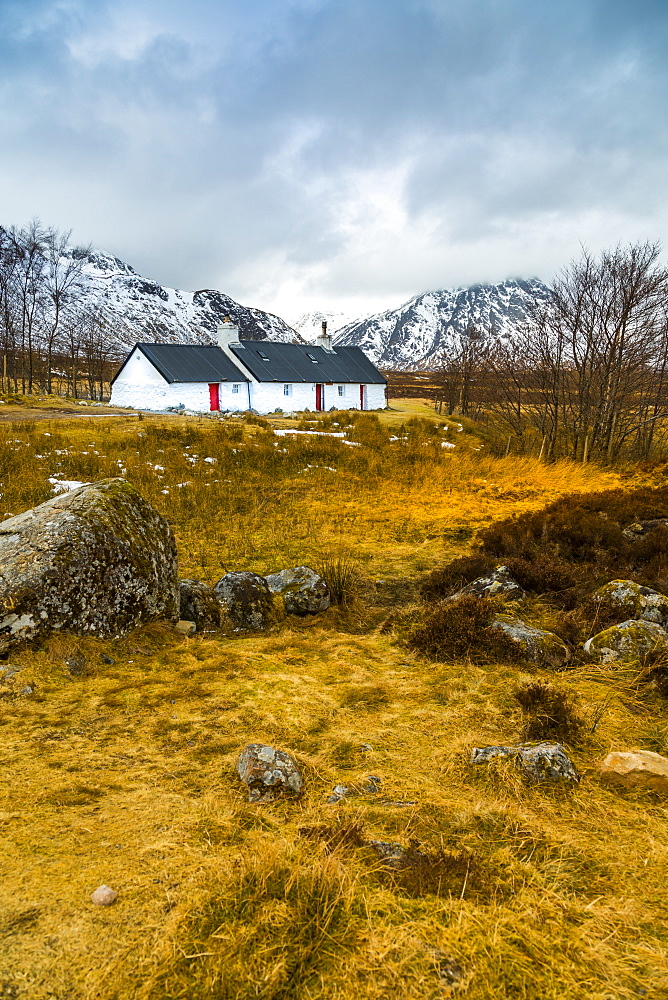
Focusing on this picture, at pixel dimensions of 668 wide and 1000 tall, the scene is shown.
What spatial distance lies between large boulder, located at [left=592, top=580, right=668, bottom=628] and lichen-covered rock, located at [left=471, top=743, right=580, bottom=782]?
292 cm

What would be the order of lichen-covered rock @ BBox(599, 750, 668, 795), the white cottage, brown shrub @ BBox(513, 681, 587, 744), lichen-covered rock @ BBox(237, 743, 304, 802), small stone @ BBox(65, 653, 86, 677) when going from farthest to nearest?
the white cottage
small stone @ BBox(65, 653, 86, 677)
brown shrub @ BBox(513, 681, 587, 744)
lichen-covered rock @ BBox(599, 750, 668, 795)
lichen-covered rock @ BBox(237, 743, 304, 802)

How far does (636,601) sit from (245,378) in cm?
3647

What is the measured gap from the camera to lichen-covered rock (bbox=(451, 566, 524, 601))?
269 inches

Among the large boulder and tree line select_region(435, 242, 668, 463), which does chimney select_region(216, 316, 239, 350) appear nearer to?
tree line select_region(435, 242, 668, 463)

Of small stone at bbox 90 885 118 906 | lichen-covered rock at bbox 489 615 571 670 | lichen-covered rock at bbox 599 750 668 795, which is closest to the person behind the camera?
small stone at bbox 90 885 118 906

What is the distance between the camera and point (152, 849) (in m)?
2.63

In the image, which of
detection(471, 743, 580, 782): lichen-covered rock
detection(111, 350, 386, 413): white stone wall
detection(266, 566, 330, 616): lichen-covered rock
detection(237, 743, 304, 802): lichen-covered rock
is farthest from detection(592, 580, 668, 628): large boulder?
detection(111, 350, 386, 413): white stone wall

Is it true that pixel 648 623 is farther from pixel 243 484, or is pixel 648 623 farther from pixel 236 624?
pixel 243 484

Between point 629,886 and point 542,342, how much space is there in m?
21.5

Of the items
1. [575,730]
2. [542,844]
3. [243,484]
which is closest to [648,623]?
[575,730]

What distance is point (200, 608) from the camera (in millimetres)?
6488

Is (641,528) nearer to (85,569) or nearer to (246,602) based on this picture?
(246,602)

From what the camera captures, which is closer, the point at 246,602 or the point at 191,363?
the point at 246,602

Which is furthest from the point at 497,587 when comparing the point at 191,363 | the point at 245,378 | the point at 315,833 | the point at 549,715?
the point at 245,378
